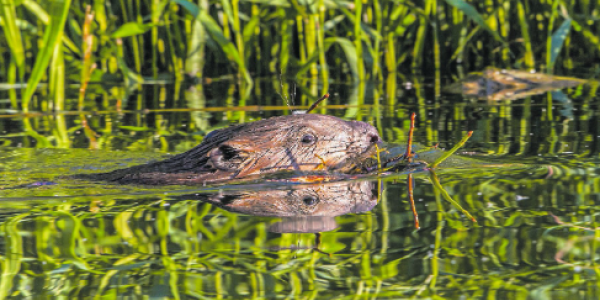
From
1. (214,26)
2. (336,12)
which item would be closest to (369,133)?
(214,26)

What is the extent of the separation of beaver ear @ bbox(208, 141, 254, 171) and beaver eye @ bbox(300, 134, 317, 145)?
0.87 feet

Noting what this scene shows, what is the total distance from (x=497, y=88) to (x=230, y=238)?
17.3 ft

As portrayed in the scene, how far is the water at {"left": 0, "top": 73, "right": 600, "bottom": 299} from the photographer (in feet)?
8.45

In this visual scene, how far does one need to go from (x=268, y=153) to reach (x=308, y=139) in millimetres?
210

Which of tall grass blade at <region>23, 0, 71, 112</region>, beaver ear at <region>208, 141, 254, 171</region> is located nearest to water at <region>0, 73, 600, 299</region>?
beaver ear at <region>208, 141, 254, 171</region>

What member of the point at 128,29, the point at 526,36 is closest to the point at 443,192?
the point at 128,29

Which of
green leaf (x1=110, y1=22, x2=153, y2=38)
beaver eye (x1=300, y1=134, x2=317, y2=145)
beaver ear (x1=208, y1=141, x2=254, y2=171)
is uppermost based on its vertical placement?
green leaf (x1=110, y1=22, x2=153, y2=38)

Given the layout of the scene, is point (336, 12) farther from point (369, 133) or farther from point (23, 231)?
point (23, 231)

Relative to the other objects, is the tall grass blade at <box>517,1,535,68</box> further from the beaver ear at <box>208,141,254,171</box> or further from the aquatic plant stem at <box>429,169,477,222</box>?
the beaver ear at <box>208,141,254,171</box>

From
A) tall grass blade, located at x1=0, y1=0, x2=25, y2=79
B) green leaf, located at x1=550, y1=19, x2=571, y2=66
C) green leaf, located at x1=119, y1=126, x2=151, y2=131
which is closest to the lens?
green leaf, located at x1=119, y1=126, x2=151, y2=131

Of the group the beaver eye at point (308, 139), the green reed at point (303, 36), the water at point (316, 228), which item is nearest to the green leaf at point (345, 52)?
the green reed at point (303, 36)

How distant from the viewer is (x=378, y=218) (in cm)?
335

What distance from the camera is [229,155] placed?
13.4ft

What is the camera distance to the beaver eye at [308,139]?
4156 mm
